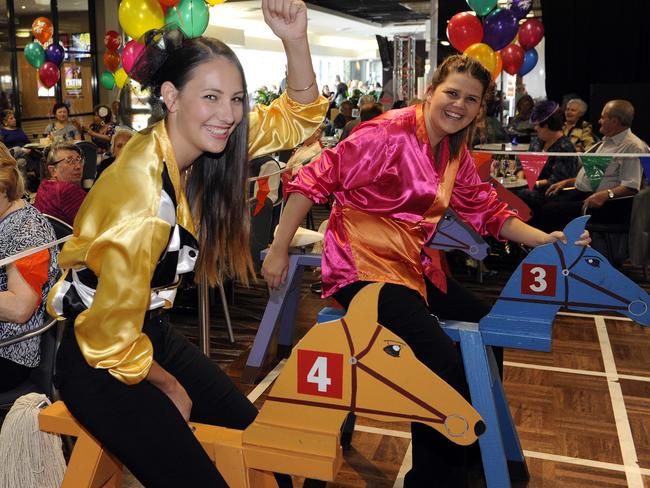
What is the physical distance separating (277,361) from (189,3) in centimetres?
391

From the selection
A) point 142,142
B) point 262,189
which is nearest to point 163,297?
point 142,142

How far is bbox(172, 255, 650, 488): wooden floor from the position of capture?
2963 mm

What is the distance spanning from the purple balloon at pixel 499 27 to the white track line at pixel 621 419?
13.1ft

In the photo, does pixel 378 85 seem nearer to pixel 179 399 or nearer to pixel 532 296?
pixel 532 296

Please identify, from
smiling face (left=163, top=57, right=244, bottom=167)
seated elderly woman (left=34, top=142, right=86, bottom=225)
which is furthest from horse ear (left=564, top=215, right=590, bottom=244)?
seated elderly woman (left=34, top=142, right=86, bottom=225)

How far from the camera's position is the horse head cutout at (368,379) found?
2.00m

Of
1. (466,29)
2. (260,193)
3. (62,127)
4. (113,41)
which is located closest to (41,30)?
(113,41)

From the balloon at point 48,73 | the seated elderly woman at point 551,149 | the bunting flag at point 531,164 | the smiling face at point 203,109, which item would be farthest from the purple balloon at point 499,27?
the balloon at point 48,73

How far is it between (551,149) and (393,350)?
493 centimetres

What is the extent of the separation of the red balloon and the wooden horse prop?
→ 7454 millimetres

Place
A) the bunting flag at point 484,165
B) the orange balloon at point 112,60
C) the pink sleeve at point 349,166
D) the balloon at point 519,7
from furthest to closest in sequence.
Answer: the orange balloon at point 112,60 < the balloon at point 519,7 < the bunting flag at point 484,165 < the pink sleeve at point 349,166

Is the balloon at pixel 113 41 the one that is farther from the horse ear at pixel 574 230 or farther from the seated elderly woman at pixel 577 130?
the horse ear at pixel 574 230

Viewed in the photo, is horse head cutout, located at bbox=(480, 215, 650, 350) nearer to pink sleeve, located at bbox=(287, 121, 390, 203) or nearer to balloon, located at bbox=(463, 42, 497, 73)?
pink sleeve, located at bbox=(287, 121, 390, 203)

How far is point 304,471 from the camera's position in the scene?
69.9 inches
